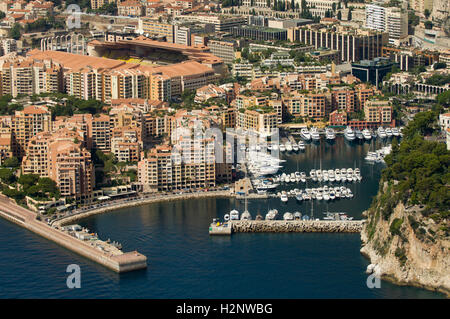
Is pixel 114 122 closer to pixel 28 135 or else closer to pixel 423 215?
pixel 28 135

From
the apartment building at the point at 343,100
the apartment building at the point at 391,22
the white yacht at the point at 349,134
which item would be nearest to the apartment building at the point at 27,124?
the white yacht at the point at 349,134

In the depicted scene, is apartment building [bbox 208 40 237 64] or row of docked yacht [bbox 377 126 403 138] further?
apartment building [bbox 208 40 237 64]

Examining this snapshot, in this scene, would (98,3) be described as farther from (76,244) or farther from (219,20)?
(76,244)

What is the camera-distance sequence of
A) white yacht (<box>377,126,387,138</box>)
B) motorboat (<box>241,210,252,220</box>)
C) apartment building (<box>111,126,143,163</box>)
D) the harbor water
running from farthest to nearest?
white yacht (<box>377,126,387,138</box>) < apartment building (<box>111,126,143,163</box>) < motorboat (<box>241,210,252,220</box>) < the harbor water

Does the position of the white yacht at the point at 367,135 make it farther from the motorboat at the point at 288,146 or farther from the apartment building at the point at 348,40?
the apartment building at the point at 348,40

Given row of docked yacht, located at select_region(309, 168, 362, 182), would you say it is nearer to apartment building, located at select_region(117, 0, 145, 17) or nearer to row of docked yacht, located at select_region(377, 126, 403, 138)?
row of docked yacht, located at select_region(377, 126, 403, 138)

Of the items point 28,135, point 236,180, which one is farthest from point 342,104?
point 28,135

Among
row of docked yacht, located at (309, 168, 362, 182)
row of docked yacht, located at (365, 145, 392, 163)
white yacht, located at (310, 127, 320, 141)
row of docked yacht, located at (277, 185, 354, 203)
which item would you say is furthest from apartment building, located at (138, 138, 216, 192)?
white yacht, located at (310, 127, 320, 141)
